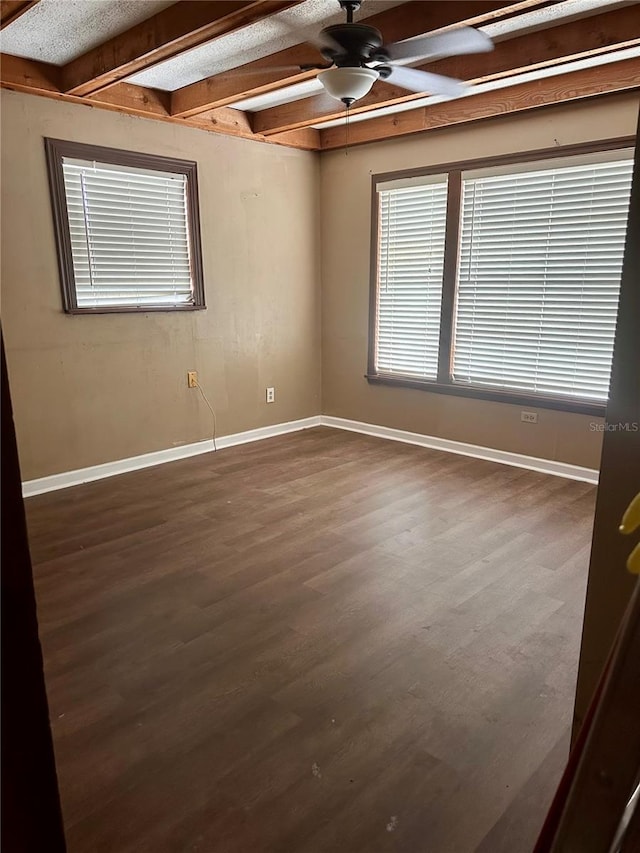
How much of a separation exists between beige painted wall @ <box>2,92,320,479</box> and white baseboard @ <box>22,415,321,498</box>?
0.06 m

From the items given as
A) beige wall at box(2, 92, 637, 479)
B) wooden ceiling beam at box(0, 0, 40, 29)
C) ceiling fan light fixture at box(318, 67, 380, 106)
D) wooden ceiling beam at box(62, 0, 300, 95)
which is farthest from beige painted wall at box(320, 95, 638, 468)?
wooden ceiling beam at box(0, 0, 40, 29)

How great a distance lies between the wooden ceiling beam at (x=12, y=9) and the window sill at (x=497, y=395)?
353 cm

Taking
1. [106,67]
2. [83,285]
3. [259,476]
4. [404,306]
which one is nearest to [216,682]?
[259,476]

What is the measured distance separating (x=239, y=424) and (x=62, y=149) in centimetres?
244

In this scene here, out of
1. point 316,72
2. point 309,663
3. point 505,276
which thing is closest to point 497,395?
point 505,276

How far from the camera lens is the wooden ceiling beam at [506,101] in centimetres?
350

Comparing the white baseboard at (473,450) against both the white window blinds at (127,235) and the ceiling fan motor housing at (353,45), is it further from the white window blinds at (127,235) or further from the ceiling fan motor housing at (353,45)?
the ceiling fan motor housing at (353,45)

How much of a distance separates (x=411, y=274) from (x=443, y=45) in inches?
101

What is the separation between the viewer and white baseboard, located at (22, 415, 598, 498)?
13.5 ft

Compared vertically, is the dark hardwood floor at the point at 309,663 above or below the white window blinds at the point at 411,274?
below

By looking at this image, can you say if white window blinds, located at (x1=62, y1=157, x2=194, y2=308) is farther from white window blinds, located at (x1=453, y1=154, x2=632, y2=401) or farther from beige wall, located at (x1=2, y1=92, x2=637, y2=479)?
white window blinds, located at (x1=453, y1=154, x2=632, y2=401)

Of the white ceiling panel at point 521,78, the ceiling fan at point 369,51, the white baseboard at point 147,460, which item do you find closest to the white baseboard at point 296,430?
the white baseboard at point 147,460

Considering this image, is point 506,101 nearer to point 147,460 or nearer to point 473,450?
point 473,450

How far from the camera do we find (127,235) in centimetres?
414
